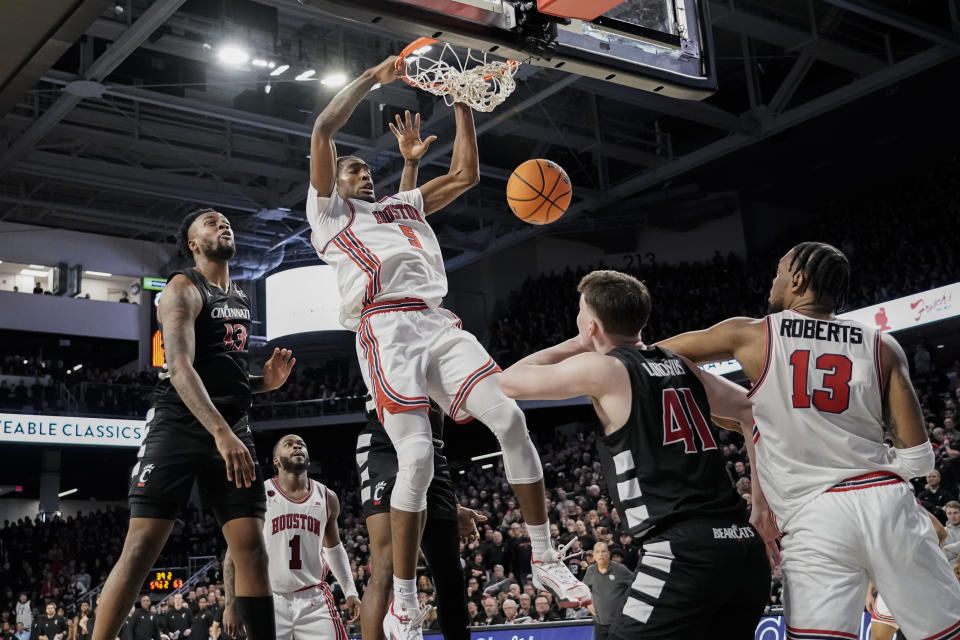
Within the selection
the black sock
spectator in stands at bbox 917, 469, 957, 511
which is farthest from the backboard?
spectator in stands at bbox 917, 469, 957, 511

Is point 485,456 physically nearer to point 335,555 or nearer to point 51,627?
point 51,627

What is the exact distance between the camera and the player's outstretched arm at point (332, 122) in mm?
4688

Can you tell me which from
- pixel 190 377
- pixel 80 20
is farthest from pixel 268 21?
pixel 190 377

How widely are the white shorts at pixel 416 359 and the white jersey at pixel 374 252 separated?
0.28 ft

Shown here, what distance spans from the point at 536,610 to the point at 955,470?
599 cm

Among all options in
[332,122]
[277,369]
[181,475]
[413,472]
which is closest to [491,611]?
[277,369]

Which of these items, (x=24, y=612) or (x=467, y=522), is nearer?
(x=467, y=522)

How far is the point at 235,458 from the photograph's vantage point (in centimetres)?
440

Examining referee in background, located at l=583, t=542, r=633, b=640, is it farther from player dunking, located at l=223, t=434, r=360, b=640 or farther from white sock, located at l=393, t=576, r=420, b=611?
white sock, located at l=393, t=576, r=420, b=611

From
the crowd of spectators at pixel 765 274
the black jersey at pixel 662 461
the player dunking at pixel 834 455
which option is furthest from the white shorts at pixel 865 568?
the crowd of spectators at pixel 765 274

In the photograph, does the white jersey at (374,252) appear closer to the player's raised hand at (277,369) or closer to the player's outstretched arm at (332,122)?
the player's outstretched arm at (332,122)

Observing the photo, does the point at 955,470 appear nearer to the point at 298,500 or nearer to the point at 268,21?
the point at 298,500

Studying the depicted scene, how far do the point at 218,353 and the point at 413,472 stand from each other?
1320 millimetres

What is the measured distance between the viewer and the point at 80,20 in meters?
5.70
